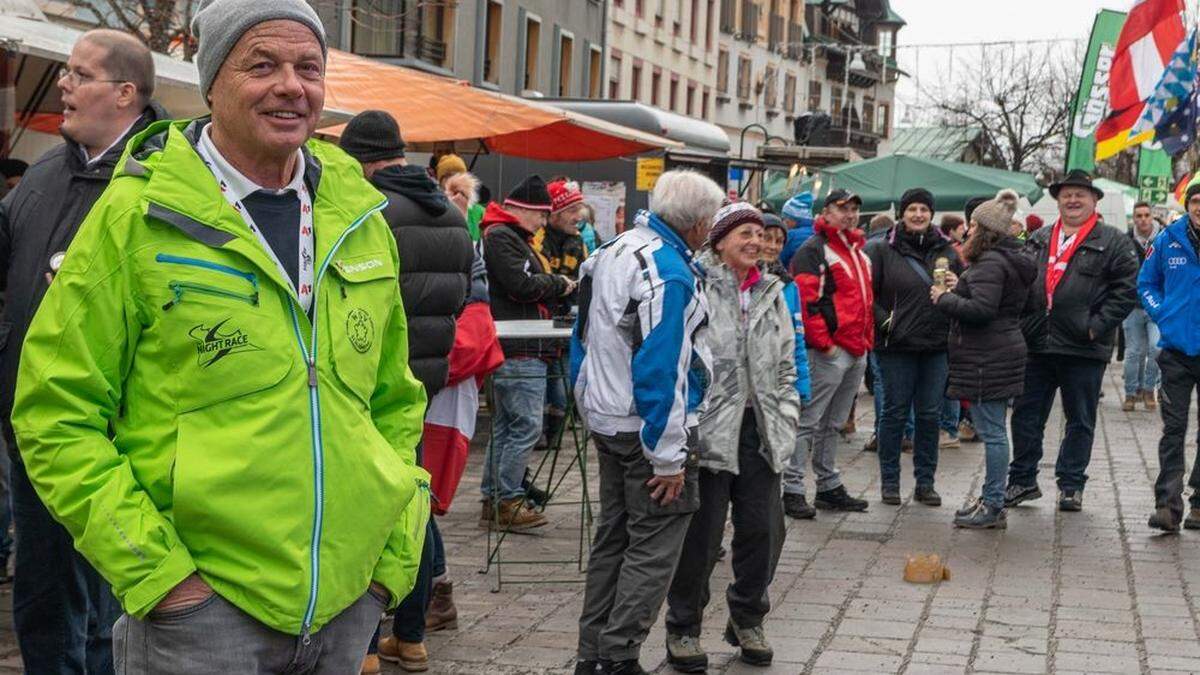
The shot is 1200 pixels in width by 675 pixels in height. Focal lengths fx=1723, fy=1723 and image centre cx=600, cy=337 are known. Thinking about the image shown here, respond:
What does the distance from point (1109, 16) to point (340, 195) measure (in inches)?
664

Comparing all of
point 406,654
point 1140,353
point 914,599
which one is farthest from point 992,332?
point 1140,353

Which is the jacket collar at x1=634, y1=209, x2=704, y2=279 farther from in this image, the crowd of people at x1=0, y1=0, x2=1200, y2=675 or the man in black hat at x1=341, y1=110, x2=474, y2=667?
the man in black hat at x1=341, y1=110, x2=474, y2=667

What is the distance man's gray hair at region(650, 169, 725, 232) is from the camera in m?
6.00

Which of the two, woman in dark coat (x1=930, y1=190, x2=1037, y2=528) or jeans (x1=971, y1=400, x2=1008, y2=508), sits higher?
woman in dark coat (x1=930, y1=190, x2=1037, y2=528)

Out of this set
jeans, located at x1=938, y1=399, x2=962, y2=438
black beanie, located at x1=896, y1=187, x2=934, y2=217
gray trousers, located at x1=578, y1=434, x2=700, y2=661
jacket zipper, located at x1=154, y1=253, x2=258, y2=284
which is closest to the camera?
jacket zipper, located at x1=154, y1=253, x2=258, y2=284

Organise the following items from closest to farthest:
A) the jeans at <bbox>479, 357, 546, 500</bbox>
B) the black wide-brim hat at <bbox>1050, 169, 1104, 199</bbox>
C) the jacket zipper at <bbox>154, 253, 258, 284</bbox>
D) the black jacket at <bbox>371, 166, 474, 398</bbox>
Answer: the jacket zipper at <bbox>154, 253, 258, 284</bbox>, the black jacket at <bbox>371, 166, 474, 398</bbox>, the jeans at <bbox>479, 357, 546, 500</bbox>, the black wide-brim hat at <bbox>1050, 169, 1104, 199</bbox>

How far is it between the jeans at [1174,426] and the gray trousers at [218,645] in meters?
7.84

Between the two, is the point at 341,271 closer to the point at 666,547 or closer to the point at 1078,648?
the point at 666,547

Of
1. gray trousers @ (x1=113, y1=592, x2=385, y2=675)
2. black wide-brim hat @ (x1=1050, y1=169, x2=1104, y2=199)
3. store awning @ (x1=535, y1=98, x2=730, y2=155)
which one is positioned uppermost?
store awning @ (x1=535, y1=98, x2=730, y2=155)

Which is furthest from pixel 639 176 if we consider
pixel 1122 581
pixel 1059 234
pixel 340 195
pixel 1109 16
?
pixel 340 195

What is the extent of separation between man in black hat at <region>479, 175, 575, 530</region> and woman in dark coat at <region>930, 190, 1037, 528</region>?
7.88 feet

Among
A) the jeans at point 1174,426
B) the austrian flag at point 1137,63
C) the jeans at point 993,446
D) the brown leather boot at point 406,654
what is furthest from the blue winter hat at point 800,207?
the brown leather boot at point 406,654

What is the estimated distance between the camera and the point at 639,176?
20.2 metres

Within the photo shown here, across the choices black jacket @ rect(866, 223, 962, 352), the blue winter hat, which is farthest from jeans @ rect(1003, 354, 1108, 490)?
the blue winter hat
